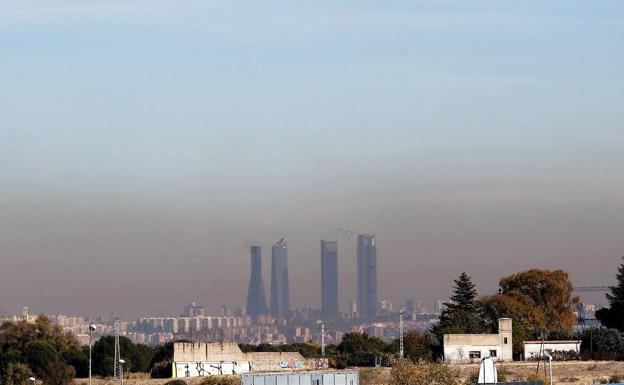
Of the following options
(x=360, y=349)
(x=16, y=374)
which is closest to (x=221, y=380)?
(x=16, y=374)

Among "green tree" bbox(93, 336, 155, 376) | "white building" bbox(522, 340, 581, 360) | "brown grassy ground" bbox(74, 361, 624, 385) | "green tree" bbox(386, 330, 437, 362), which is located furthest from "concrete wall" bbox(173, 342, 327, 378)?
"white building" bbox(522, 340, 581, 360)

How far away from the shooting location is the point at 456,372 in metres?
91.9

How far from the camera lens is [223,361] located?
10131 cm

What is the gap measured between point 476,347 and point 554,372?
30.3ft

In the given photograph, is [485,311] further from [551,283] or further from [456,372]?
[456,372]

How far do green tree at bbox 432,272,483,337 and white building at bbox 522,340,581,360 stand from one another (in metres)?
7.79

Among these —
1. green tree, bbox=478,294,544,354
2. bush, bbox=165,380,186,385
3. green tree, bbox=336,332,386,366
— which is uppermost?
green tree, bbox=478,294,544,354

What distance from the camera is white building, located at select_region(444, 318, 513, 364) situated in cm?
9944

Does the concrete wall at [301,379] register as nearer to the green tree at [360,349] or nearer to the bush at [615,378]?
the bush at [615,378]

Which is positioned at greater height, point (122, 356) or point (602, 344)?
point (602, 344)

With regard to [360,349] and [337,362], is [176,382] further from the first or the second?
[360,349]

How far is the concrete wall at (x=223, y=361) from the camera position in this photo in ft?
327

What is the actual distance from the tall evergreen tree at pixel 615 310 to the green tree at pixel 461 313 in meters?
11.5

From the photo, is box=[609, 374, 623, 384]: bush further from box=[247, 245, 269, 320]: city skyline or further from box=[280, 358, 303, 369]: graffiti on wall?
box=[247, 245, 269, 320]: city skyline
